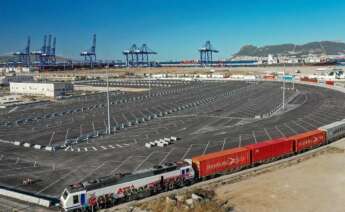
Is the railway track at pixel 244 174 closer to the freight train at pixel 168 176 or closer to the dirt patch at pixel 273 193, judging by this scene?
the dirt patch at pixel 273 193

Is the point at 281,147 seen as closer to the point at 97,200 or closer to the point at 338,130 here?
the point at 338,130

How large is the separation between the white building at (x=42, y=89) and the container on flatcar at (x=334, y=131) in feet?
301

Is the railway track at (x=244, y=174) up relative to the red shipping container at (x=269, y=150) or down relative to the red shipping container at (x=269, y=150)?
down

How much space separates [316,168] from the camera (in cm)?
4153

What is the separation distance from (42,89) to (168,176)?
102m

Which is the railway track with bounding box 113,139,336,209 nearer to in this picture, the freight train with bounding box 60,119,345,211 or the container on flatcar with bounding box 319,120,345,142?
the freight train with bounding box 60,119,345,211

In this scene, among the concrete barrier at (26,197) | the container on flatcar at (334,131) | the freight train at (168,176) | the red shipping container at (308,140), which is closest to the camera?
the freight train at (168,176)

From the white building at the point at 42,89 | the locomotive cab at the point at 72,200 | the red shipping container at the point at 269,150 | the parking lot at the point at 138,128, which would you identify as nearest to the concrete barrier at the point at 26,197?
the parking lot at the point at 138,128

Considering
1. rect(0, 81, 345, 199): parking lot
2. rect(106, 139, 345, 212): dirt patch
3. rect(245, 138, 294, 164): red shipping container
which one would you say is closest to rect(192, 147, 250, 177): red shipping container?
rect(245, 138, 294, 164): red shipping container

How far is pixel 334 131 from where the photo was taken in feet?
177

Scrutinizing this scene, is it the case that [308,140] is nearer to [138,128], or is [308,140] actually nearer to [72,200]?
[138,128]

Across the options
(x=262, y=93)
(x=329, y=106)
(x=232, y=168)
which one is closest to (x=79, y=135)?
(x=232, y=168)

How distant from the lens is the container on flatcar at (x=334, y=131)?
5266 cm

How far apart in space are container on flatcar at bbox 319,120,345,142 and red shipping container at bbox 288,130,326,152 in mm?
1337
